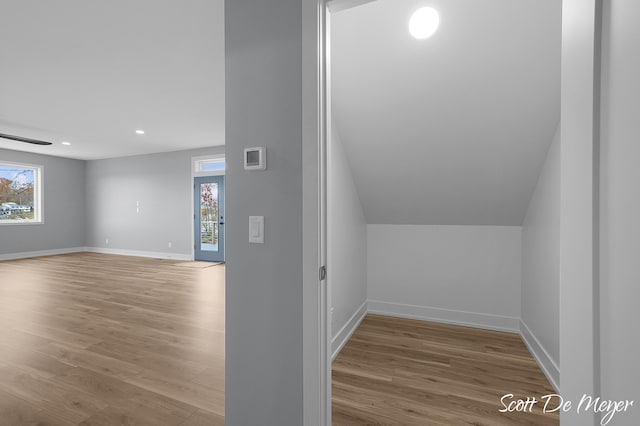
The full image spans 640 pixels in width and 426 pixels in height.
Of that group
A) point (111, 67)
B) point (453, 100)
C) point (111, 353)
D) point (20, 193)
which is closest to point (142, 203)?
point (20, 193)

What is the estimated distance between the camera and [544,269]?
2.27m

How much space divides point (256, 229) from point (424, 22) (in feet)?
5.71

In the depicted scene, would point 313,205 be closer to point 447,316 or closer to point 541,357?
point 541,357

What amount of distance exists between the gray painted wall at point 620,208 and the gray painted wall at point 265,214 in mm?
967

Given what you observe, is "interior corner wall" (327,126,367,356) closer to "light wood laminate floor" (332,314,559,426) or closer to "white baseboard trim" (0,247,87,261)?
"light wood laminate floor" (332,314,559,426)

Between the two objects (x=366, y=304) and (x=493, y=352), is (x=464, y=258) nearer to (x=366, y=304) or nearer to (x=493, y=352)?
(x=493, y=352)

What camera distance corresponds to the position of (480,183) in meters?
2.64

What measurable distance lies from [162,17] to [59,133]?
5.06 metres

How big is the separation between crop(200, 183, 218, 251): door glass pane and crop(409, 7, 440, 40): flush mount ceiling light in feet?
19.3

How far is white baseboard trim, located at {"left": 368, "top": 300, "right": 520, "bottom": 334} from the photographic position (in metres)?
2.91

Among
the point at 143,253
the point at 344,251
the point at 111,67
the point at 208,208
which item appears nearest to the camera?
the point at 344,251

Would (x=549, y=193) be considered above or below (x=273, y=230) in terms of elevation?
above

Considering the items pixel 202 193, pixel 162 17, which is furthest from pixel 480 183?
pixel 202 193

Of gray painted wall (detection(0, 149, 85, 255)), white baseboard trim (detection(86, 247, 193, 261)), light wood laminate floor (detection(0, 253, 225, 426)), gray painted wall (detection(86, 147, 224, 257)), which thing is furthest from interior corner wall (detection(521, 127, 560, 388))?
gray painted wall (detection(0, 149, 85, 255))
